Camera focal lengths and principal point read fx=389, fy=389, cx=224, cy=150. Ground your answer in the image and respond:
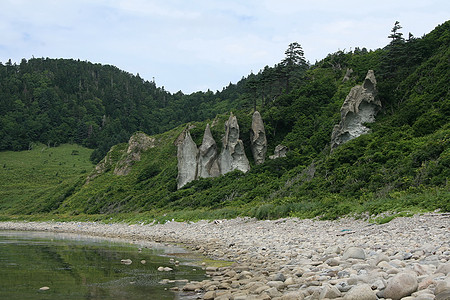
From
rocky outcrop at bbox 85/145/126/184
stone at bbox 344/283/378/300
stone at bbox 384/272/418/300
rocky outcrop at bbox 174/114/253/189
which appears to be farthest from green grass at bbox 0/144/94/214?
stone at bbox 384/272/418/300

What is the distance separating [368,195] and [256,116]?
3495 cm

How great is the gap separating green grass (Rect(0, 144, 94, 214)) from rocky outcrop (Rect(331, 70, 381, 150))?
61451 millimetres

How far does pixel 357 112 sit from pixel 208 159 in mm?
25477

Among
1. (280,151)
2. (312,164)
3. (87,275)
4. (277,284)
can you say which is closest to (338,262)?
(277,284)

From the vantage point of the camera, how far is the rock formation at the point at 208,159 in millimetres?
60562

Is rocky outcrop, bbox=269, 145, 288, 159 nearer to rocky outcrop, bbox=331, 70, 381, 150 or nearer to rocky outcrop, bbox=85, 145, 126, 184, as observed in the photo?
rocky outcrop, bbox=331, 70, 381, 150

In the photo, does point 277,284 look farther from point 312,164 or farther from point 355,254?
point 312,164

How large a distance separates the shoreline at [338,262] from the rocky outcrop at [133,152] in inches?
2458

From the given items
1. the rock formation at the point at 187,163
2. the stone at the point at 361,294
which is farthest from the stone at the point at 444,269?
the rock formation at the point at 187,163

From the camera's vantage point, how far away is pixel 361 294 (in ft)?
26.0

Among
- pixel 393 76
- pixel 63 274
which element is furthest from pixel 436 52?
pixel 63 274

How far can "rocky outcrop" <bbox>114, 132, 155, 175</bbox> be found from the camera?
82812 millimetres

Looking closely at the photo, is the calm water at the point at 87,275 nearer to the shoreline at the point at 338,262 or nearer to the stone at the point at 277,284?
the shoreline at the point at 338,262

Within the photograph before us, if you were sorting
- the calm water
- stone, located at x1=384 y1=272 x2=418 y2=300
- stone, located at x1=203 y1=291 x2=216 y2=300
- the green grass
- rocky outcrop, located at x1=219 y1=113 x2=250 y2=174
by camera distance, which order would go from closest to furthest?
stone, located at x1=384 y1=272 x2=418 y2=300, stone, located at x1=203 y1=291 x2=216 y2=300, the calm water, rocky outcrop, located at x1=219 y1=113 x2=250 y2=174, the green grass
